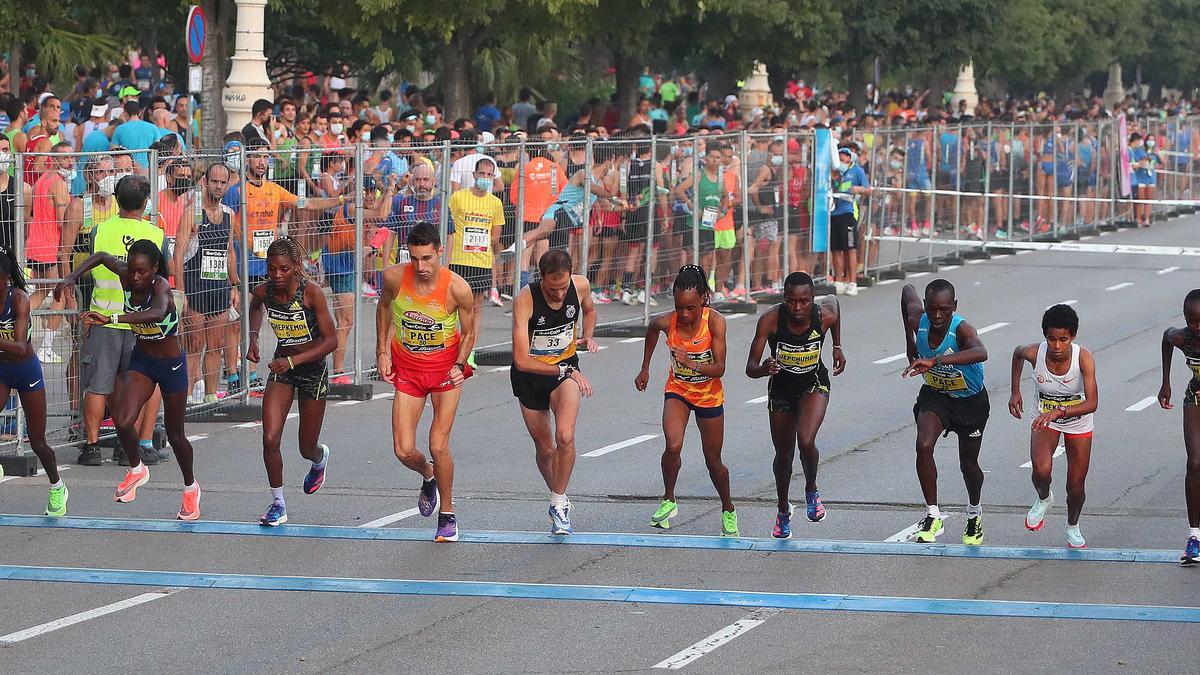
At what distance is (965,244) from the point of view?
95.2 feet

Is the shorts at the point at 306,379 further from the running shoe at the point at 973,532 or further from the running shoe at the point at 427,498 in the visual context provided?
the running shoe at the point at 973,532

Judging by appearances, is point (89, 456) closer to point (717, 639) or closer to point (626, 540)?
point (626, 540)

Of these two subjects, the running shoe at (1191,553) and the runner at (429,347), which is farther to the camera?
the runner at (429,347)

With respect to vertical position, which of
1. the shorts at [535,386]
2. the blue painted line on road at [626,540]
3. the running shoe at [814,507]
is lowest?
the blue painted line on road at [626,540]

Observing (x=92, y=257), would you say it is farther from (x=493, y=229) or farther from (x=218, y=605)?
(x=493, y=229)

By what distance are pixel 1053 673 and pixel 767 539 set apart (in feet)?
9.38

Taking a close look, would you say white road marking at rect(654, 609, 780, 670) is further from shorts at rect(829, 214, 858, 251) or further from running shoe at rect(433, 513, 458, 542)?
shorts at rect(829, 214, 858, 251)

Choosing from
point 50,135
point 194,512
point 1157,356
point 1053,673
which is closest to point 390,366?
point 194,512

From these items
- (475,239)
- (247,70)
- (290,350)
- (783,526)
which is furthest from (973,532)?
(247,70)

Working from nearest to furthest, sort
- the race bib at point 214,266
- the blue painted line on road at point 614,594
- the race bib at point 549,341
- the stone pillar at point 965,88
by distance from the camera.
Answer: the blue painted line on road at point 614,594, the race bib at point 549,341, the race bib at point 214,266, the stone pillar at point 965,88

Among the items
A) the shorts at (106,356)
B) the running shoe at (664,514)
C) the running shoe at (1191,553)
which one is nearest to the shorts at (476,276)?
the shorts at (106,356)

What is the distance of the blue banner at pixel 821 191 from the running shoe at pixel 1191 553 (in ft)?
44.7

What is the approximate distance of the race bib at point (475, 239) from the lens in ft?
57.2

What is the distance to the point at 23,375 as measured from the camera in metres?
11.0
